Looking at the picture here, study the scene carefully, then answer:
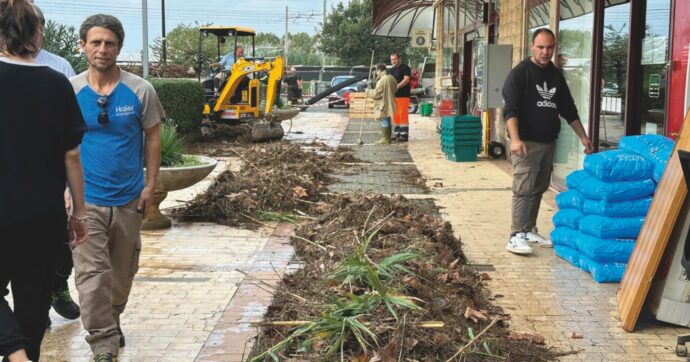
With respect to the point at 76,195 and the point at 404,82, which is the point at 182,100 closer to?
the point at 404,82

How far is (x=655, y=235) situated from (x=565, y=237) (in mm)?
1811

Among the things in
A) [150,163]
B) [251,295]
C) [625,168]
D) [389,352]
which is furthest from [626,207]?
[150,163]

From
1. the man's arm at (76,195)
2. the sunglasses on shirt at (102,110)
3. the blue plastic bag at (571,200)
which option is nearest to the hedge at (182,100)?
the blue plastic bag at (571,200)

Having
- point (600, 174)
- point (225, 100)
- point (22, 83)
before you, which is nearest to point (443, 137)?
point (225, 100)

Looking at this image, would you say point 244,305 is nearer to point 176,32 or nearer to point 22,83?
point 22,83

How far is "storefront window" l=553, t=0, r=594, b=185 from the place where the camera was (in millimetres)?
9367

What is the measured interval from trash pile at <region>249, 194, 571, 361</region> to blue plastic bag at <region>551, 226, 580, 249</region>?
839mm

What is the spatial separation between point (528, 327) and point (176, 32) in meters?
32.6

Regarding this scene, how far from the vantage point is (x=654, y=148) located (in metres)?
6.03

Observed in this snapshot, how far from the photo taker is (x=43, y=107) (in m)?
3.46

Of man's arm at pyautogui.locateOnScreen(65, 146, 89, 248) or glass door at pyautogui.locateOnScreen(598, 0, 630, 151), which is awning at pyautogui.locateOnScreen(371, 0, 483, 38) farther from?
man's arm at pyautogui.locateOnScreen(65, 146, 89, 248)

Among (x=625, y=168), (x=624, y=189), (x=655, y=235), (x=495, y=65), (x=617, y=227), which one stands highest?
(x=495, y=65)

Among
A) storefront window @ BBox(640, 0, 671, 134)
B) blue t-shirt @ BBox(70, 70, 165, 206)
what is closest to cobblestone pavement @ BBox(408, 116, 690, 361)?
storefront window @ BBox(640, 0, 671, 134)

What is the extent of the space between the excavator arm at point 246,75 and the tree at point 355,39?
41.7m
